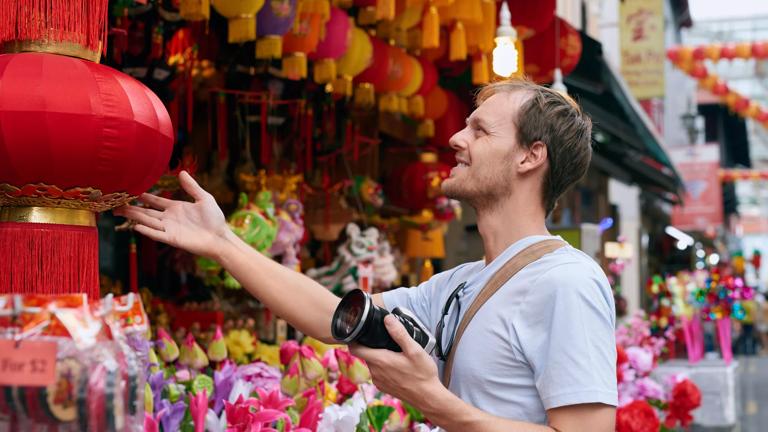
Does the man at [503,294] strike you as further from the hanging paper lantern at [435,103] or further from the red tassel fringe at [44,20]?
the hanging paper lantern at [435,103]

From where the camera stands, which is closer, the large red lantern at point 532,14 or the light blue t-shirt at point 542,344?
the light blue t-shirt at point 542,344

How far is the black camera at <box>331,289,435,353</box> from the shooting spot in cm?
186

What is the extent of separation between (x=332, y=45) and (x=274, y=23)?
0.63 m

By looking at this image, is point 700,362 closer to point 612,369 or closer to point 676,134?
A: point 612,369

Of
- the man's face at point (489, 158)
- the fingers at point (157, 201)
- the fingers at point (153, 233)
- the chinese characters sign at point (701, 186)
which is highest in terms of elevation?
the man's face at point (489, 158)

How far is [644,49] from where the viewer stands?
18.0 meters

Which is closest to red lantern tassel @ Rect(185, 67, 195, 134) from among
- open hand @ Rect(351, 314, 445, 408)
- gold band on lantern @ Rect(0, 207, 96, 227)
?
gold band on lantern @ Rect(0, 207, 96, 227)

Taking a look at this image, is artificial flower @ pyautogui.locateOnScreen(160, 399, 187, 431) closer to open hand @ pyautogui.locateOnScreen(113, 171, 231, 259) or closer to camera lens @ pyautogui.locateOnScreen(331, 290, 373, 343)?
open hand @ pyautogui.locateOnScreen(113, 171, 231, 259)

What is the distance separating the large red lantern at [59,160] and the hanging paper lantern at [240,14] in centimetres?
203

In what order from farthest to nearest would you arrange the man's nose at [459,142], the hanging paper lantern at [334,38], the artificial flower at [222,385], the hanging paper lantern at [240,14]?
1. the hanging paper lantern at [334,38]
2. the hanging paper lantern at [240,14]
3. the artificial flower at [222,385]
4. the man's nose at [459,142]

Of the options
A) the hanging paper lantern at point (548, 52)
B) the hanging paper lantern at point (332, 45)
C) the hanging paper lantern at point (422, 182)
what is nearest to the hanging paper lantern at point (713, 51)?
the hanging paper lantern at point (548, 52)

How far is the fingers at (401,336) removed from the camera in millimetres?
1852

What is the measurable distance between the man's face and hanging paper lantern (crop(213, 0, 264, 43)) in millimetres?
2413

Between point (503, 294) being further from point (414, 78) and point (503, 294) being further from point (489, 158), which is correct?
point (414, 78)
